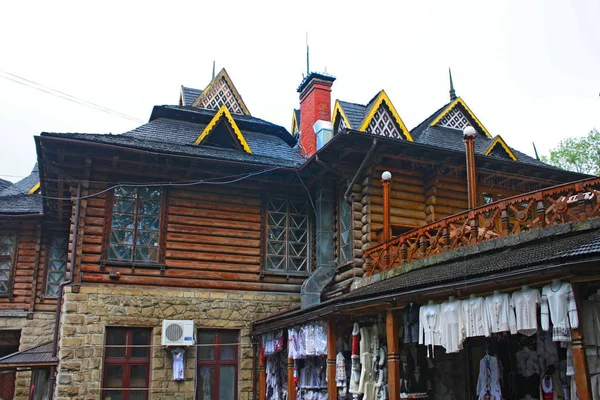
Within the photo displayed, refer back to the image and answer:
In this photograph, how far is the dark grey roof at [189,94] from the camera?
22.6 m

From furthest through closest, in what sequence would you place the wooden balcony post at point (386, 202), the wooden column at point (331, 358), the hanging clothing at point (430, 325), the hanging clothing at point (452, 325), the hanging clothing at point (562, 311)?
1. the wooden balcony post at point (386, 202)
2. the wooden column at point (331, 358)
3. the hanging clothing at point (430, 325)
4. the hanging clothing at point (452, 325)
5. the hanging clothing at point (562, 311)

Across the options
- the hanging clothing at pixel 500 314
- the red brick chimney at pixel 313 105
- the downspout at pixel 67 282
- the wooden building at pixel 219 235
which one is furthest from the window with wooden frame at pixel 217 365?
the hanging clothing at pixel 500 314

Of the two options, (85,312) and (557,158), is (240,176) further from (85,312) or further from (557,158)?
(557,158)

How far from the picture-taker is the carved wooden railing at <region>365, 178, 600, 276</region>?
10352 mm

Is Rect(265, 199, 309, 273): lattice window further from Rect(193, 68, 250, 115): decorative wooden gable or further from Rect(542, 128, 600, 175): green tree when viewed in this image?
Rect(542, 128, 600, 175): green tree

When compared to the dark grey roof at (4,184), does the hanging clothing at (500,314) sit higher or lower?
lower

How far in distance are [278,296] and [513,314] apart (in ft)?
30.8

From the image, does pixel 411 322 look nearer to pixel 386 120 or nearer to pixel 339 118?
pixel 386 120

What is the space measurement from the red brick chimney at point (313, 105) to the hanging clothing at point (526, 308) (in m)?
12.4

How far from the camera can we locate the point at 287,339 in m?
14.8

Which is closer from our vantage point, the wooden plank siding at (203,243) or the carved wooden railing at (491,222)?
the carved wooden railing at (491,222)

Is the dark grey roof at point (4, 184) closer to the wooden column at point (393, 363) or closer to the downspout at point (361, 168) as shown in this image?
the downspout at point (361, 168)

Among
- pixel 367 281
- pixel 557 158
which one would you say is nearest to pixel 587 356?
pixel 367 281

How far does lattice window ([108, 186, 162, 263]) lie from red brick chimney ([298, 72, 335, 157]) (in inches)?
230
